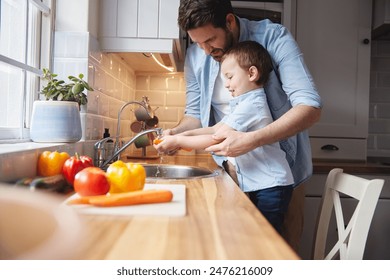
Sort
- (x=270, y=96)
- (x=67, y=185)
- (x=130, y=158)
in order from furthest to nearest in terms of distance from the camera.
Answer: (x=130, y=158)
(x=270, y=96)
(x=67, y=185)

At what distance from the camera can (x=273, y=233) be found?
0.57 metres

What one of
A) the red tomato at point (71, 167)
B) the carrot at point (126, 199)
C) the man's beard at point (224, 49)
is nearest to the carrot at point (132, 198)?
the carrot at point (126, 199)

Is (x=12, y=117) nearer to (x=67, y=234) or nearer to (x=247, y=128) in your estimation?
(x=247, y=128)

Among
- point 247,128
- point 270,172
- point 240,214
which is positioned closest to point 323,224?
point 270,172

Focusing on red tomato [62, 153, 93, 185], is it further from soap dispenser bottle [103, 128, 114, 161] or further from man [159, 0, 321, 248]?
soap dispenser bottle [103, 128, 114, 161]

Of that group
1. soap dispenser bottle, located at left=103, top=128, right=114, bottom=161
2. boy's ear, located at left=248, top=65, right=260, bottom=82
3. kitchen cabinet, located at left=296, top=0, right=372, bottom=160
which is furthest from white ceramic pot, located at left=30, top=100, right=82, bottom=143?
kitchen cabinet, located at left=296, top=0, right=372, bottom=160

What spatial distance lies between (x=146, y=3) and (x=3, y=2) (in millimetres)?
536

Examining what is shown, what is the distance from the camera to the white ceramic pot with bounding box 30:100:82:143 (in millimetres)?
1146

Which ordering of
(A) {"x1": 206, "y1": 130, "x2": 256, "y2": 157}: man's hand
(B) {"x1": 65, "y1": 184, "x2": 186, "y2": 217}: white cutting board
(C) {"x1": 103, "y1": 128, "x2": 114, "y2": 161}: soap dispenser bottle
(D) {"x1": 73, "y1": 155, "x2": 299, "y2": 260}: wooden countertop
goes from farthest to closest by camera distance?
(C) {"x1": 103, "y1": 128, "x2": 114, "y2": 161}: soap dispenser bottle, (A) {"x1": 206, "y1": 130, "x2": 256, "y2": 157}: man's hand, (B) {"x1": 65, "y1": 184, "x2": 186, "y2": 217}: white cutting board, (D) {"x1": 73, "y1": 155, "x2": 299, "y2": 260}: wooden countertop

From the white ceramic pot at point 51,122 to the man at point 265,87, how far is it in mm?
278

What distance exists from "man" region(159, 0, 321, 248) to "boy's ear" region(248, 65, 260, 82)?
7 cm

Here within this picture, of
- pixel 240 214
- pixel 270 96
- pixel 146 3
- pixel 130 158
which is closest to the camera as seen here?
pixel 240 214

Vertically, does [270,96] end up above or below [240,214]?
above

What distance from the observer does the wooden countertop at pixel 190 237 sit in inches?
19.1
